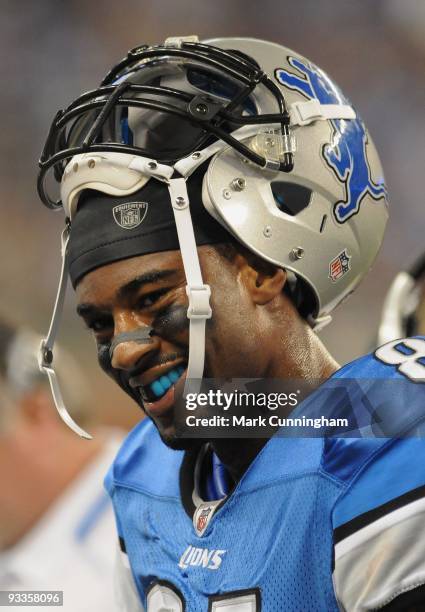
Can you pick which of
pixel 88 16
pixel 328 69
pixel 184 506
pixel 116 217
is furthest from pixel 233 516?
pixel 88 16

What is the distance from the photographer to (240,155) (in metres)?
1.37

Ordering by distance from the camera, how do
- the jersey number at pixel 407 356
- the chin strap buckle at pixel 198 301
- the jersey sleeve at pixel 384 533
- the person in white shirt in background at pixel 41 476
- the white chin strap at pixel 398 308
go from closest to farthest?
the jersey sleeve at pixel 384 533 → the jersey number at pixel 407 356 → the chin strap buckle at pixel 198 301 → the white chin strap at pixel 398 308 → the person in white shirt in background at pixel 41 476

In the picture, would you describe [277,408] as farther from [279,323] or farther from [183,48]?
[183,48]

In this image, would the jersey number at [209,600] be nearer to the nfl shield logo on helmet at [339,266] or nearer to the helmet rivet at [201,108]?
the nfl shield logo on helmet at [339,266]

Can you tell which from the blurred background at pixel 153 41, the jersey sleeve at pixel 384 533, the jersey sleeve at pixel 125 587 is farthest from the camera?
the blurred background at pixel 153 41

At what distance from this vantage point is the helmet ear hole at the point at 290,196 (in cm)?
140

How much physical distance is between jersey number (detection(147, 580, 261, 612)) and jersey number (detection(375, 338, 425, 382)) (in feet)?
1.07

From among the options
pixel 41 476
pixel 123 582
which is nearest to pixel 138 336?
pixel 123 582

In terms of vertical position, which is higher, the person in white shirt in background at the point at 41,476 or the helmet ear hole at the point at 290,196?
the helmet ear hole at the point at 290,196

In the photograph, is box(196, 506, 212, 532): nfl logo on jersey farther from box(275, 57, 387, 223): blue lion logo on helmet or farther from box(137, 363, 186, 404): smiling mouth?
box(275, 57, 387, 223): blue lion logo on helmet

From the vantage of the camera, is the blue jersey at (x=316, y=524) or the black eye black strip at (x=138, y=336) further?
the black eye black strip at (x=138, y=336)

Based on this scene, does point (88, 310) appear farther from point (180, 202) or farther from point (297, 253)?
point (297, 253)

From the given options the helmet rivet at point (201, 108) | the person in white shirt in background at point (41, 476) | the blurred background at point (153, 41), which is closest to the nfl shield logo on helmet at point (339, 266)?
the helmet rivet at point (201, 108)

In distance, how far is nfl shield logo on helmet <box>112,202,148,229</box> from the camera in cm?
134
